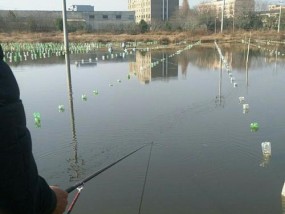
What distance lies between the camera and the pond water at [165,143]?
5082 millimetres

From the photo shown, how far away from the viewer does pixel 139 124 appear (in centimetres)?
884

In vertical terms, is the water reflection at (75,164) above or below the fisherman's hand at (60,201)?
below

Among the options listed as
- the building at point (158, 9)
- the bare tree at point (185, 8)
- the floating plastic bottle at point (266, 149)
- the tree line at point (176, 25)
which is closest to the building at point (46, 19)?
the tree line at point (176, 25)

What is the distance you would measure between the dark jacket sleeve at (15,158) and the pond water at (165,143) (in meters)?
3.37

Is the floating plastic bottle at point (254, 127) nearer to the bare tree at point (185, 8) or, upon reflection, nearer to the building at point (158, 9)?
the bare tree at point (185, 8)

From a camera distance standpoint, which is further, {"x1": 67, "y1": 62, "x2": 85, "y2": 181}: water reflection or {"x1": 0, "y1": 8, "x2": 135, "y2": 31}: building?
{"x1": 0, "y1": 8, "x2": 135, "y2": 31}: building

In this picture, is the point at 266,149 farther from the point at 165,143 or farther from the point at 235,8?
the point at 235,8

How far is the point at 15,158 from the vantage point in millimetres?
1442

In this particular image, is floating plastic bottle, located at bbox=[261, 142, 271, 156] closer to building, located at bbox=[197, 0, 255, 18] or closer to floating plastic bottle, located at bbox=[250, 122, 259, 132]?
floating plastic bottle, located at bbox=[250, 122, 259, 132]

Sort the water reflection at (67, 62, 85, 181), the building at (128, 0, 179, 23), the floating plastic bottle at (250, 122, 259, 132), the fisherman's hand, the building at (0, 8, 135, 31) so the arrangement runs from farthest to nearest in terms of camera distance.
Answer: the building at (128, 0, 179, 23) < the building at (0, 8, 135, 31) < the floating plastic bottle at (250, 122, 259, 132) < the water reflection at (67, 62, 85, 181) < the fisherman's hand

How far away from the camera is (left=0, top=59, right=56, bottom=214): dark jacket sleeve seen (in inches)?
55.1

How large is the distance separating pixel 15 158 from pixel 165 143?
6.02 metres

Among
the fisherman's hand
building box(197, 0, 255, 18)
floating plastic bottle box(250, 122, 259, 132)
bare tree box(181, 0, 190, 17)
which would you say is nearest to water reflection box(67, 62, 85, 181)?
floating plastic bottle box(250, 122, 259, 132)

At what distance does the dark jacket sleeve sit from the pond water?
3369 millimetres
